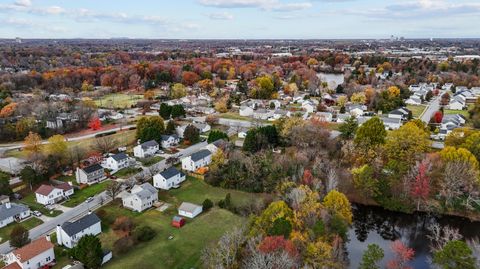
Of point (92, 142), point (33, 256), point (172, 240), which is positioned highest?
point (33, 256)

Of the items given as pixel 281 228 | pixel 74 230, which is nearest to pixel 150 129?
pixel 74 230

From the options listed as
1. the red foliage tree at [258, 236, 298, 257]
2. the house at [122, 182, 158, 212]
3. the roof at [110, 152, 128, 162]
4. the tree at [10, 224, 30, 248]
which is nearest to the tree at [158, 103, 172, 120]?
the roof at [110, 152, 128, 162]

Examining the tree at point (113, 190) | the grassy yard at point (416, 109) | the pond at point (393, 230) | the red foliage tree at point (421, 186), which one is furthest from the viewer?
the grassy yard at point (416, 109)

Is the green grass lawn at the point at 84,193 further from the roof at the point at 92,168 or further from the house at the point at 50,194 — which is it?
the roof at the point at 92,168

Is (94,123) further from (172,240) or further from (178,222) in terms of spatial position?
(172,240)

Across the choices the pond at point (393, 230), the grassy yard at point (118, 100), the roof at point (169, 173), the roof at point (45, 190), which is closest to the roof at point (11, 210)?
the roof at point (45, 190)

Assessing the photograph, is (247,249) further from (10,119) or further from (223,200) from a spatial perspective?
(10,119)

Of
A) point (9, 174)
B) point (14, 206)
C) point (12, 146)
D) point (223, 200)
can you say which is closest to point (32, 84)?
point (12, 146)
